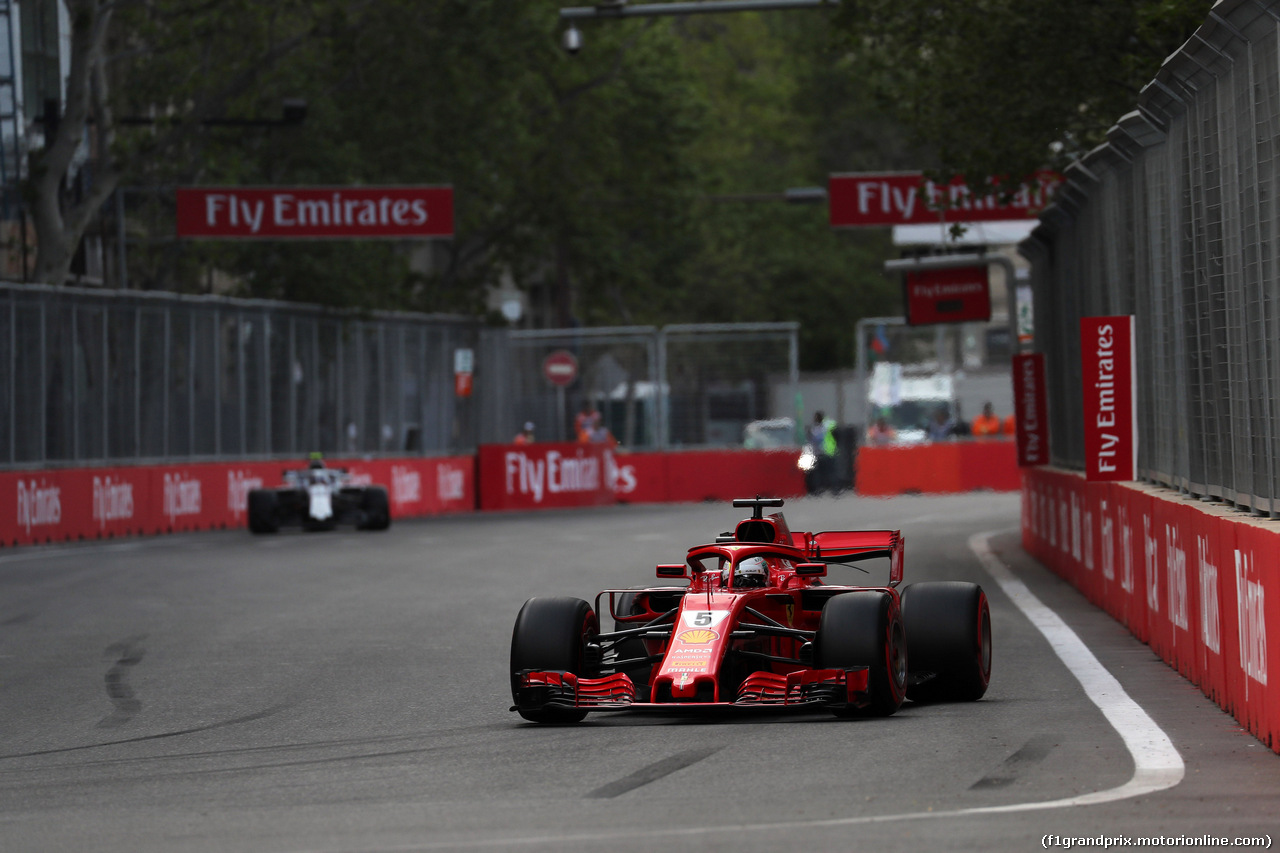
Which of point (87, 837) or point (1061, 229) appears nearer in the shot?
point (87, 837)

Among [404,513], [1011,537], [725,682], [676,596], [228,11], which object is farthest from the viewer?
[404,513]

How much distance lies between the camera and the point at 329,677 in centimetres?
1159

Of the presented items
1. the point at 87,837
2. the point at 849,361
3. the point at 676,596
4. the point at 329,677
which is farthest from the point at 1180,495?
the point at 849,361

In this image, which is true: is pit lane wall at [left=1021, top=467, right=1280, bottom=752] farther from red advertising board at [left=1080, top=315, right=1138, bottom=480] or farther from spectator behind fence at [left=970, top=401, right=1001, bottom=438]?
spectator behind fence at [left=970, top=401, right=1001, bottom=438]

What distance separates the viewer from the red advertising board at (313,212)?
27.4 meters

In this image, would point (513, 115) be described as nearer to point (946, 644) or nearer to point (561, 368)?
point (561, 368)

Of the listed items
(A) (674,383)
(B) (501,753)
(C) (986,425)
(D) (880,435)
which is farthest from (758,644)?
(C) (986,425)

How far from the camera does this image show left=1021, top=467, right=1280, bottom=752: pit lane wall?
8.21m

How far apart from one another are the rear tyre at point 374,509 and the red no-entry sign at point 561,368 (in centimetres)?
1098

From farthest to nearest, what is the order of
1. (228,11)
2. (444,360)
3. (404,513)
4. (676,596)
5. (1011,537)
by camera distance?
(444,360), (404,513), (228,11), (1011,537), (676,596)

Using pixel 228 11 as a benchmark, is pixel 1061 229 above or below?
below

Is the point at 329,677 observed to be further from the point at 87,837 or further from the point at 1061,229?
the point at 1061,229

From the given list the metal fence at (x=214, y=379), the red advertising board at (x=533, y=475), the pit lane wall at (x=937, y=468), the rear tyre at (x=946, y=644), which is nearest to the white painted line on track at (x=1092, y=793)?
the rear tyre at (x=946, y=644)

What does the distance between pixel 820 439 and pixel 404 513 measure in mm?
9399
